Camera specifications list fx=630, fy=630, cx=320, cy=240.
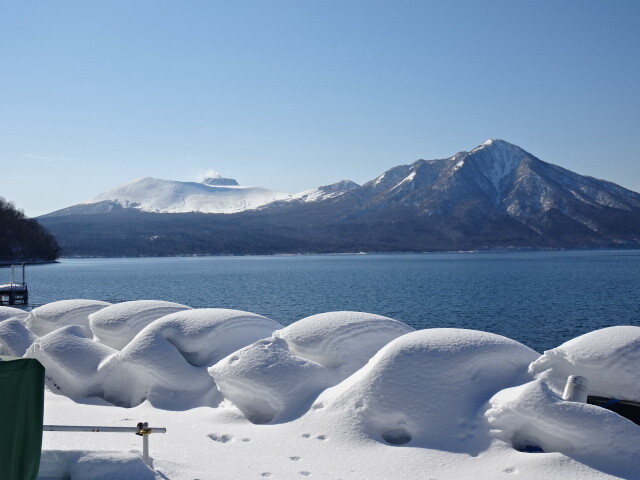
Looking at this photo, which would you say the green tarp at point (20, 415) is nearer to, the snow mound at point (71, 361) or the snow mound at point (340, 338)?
the snow mound at point (340, 338)

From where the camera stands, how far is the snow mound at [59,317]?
58.7 ft

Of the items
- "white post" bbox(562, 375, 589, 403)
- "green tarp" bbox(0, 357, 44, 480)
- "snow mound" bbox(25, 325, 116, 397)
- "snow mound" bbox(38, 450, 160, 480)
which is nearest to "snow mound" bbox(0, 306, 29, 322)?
"snow mound" bbox(25, 325, 116, 397)

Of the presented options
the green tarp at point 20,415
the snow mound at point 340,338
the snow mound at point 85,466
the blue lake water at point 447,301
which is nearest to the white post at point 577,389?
the snow mound at point 340,338

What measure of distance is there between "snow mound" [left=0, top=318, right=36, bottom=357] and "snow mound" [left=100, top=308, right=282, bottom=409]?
321cm

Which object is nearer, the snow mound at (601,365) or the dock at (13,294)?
the snow mound at (601,365)

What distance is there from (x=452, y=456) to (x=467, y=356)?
81.0 inches

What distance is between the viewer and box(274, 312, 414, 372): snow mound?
12.6 meters

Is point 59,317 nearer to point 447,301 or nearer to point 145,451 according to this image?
point 145,451

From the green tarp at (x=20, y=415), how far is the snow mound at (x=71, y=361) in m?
8.02

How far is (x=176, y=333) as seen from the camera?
13805mm

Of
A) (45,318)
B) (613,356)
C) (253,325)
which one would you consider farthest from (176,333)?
(613,356)

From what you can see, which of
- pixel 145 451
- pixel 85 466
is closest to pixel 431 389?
pixel 145 451

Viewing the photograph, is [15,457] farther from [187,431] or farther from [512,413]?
[512,413]

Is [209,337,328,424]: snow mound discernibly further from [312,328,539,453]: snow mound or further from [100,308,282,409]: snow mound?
[100,308,282,409]: snow mound
